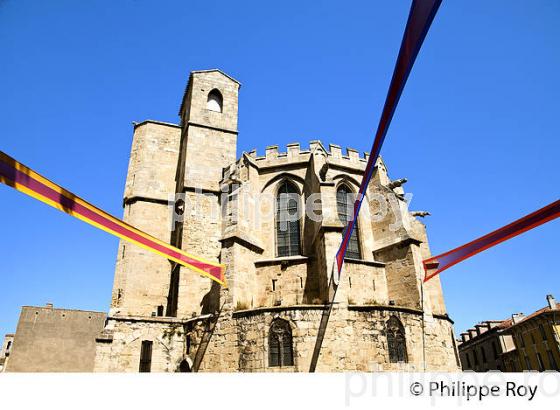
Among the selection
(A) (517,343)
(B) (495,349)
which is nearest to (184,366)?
(A) (517,343)

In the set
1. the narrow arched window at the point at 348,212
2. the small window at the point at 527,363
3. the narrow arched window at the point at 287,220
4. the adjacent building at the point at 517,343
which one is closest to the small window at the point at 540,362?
the adjacent building at the point at 517,343

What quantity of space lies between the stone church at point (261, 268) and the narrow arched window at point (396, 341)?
32 millimetres

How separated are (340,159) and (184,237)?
773cm

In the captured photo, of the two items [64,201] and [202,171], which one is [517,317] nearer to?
[202,171]

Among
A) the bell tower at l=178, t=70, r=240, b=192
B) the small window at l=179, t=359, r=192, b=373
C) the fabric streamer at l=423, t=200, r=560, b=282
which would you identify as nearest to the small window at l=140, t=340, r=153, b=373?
the small window at l=179, t=359, r=192, b=373

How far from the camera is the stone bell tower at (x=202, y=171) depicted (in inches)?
555

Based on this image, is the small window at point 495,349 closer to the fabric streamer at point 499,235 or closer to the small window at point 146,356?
the fabric streamer at point 499,235

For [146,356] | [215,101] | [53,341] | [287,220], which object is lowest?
[146,356]

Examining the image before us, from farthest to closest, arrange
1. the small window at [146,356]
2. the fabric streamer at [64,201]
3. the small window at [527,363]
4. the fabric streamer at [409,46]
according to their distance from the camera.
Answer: the small window at [527,363]
the small window at [146,356]
the fabric streamer at [64,201]
the fabric streamer at [409,46]

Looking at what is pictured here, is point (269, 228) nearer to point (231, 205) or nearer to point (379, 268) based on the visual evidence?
point (231, 205)

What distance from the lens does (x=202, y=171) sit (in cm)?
1653

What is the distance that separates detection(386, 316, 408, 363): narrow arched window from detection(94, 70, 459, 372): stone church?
3cm

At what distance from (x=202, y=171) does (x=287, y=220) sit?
489 centimetres

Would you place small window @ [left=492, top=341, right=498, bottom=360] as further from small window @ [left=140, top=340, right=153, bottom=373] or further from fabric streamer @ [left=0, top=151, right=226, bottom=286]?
fabric streamer @ [left=0, top=151, right=226, bottom=286]
